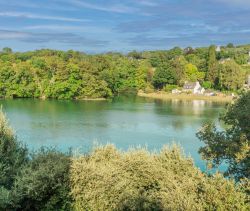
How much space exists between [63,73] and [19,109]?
1906cm

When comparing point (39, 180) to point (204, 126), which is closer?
point (39, 180)

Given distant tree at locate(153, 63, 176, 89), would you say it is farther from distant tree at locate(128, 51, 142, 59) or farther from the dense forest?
distant tree at locate(128, 51, 142, 59)

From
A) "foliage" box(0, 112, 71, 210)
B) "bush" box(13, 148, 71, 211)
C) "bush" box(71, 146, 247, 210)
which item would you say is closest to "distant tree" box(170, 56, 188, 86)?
"bush" box(71, 146, 247, 210)

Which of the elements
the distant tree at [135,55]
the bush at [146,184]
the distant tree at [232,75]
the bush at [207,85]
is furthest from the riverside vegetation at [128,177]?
the distant tree at [135,55]

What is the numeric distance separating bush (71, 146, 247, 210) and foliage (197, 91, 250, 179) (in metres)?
1.19

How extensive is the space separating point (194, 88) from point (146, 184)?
65285 mm

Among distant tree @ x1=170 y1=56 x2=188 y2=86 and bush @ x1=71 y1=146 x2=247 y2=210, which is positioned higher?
distant tree @ x1=170 y1=56 x2=188 y2=86

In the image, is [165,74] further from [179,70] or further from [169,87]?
[179,70]

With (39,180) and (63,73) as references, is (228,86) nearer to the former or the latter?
(63,73)

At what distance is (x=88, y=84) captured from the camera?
67.0 meters

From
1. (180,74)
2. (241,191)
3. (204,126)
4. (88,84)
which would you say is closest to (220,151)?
(204,126)

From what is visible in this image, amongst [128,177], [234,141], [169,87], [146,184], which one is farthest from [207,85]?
[128,177]

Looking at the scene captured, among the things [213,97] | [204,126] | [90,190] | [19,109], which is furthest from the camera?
[213,97]

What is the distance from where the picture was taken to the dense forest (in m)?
67.4
